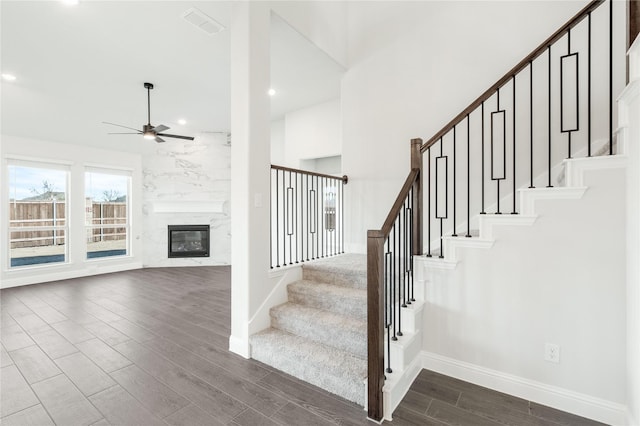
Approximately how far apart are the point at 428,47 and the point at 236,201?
2999 millimetres

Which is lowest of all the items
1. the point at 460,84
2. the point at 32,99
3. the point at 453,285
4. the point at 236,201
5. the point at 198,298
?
the point at 198,298

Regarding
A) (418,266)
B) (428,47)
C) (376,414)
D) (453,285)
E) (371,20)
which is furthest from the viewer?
(371,20)

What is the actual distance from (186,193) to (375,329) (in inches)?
261

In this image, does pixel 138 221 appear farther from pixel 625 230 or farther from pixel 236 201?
pixel 625 230

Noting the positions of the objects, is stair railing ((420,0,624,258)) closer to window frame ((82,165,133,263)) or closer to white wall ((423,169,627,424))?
white wall ((423,169,627,424))

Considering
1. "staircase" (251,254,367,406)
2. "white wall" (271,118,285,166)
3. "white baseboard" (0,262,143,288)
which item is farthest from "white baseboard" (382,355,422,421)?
"white baseboard" (0,262,143,288)

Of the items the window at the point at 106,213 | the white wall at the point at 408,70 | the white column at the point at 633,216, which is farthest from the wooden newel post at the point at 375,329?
the window at the point at 106,213

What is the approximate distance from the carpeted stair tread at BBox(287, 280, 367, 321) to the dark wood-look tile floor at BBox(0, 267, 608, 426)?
2.28ft

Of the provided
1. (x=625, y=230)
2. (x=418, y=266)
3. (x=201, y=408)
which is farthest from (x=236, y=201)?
(x=625, y=230)

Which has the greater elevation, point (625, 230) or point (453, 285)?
point (625, 230)

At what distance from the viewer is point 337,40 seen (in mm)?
3891

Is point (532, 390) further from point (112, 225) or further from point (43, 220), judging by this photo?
point (43, 220)

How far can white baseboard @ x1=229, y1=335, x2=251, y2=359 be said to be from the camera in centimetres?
250

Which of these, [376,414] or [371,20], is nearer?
[376,414]
